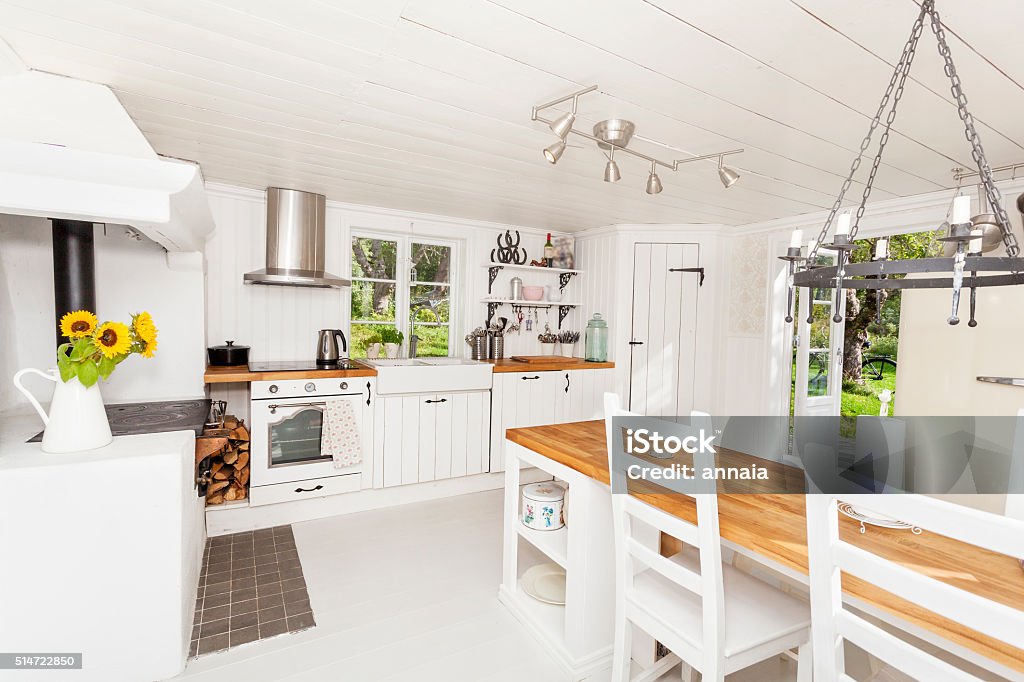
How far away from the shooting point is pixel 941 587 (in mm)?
868

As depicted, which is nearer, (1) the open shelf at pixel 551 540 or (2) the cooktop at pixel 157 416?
(1) the open shelf at pixel 551 540

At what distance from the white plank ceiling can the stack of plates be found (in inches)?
81.5

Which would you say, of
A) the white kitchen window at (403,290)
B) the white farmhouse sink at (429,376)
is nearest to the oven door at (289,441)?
the white farmhouse sink at (429,376)

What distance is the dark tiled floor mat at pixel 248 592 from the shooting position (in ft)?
6.86

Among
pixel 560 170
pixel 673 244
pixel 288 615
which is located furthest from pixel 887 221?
pixel 288 615

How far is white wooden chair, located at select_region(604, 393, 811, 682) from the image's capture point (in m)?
1.30

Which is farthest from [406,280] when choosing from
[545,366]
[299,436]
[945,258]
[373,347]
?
[945,258]

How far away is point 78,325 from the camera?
5.76ft

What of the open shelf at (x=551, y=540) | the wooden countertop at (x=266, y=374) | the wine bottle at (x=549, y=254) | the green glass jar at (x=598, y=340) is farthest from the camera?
the wine bottle at (x=549, y=254)

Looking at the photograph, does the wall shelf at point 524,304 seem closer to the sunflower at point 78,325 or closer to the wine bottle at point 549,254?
the wine bottle at point 549,254

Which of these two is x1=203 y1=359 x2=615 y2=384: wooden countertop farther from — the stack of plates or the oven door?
the stack of plates

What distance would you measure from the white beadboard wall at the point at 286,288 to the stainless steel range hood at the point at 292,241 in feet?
0.54

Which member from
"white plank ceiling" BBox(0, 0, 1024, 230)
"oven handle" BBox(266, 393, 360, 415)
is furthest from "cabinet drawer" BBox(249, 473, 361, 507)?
"white plank ceiling" BBox(0, 0, 1024, 230)

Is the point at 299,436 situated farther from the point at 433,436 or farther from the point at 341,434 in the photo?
the point at 433,436
